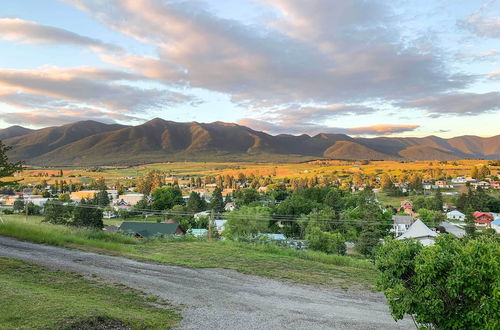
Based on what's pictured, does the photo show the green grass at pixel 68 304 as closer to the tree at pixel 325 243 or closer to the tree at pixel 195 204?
the tree at pixel 325 243

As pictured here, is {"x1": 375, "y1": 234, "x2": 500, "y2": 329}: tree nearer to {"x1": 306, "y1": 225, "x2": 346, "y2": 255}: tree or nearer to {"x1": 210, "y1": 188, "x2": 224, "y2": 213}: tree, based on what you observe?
{"x1": 306, "y1": 225, "x2": 346, "y2": 255}: tree

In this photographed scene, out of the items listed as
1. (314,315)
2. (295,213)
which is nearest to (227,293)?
(314,315)

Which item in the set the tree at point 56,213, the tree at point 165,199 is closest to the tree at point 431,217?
the tree at point 165,199

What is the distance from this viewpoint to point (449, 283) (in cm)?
512

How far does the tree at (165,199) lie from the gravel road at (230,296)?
63.8 metres

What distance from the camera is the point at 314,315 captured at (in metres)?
8.78

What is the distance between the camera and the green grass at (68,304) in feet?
21.8

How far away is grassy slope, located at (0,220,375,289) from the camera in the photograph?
1341 centimetres

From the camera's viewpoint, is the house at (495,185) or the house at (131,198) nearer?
the house at (131,198)

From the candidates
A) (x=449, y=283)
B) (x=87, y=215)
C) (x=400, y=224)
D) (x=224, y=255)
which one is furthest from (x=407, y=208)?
(x=449, y=283)

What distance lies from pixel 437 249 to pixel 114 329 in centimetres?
573

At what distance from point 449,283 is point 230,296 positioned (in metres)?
6.23

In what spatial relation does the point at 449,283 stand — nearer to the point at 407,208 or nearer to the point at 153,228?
the point at 153,228

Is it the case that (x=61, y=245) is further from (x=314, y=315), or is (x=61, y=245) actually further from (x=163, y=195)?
(x=163, y=195)
